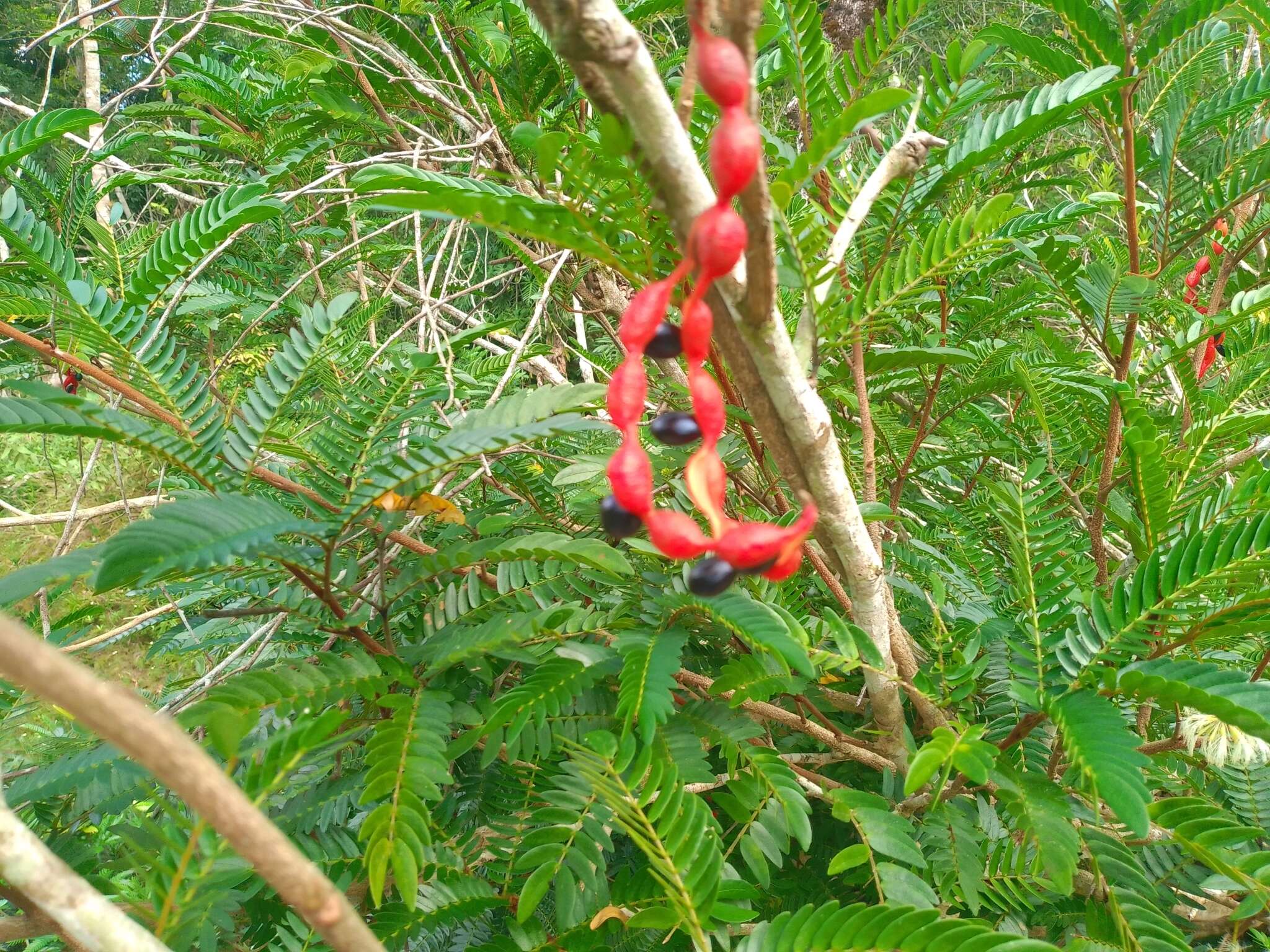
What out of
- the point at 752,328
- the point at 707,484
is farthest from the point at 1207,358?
the point at 707,484

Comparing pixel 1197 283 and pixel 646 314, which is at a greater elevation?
pixel 646 314

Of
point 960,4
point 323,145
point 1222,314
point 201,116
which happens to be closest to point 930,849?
point 1222,314

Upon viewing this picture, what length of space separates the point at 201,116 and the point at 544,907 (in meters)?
2.24

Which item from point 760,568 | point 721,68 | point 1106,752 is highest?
point 721,68

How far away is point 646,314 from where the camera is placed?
562 mm

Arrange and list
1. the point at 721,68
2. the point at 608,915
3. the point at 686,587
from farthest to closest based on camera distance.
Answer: the point at 686,587, the point at 608,915, the point at 721,68

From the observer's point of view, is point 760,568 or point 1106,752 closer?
point 760,568

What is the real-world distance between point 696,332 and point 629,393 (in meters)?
0.07

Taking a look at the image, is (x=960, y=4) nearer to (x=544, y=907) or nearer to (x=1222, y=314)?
(x=1222, y=314)

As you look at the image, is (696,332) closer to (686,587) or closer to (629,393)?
(629,393)

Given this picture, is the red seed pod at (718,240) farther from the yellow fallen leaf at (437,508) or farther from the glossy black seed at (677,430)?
the yellow fallen leaf at (437,508)

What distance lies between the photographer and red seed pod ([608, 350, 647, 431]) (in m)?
0.58

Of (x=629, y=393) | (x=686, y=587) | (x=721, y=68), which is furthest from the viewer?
(x=686, y=587)

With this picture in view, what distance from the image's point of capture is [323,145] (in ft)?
6.78
